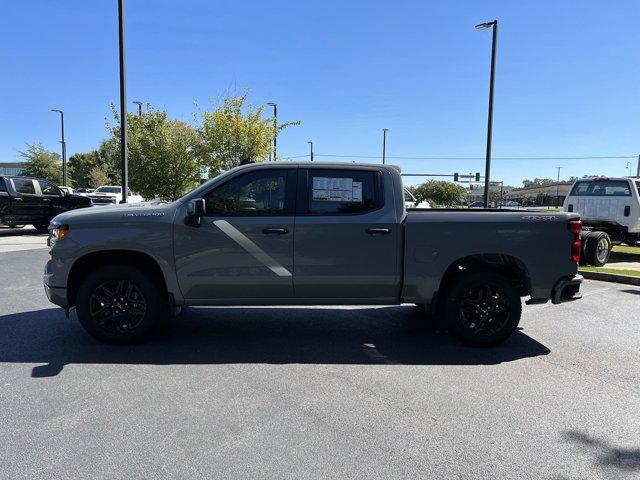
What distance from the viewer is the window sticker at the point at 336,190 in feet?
16.7

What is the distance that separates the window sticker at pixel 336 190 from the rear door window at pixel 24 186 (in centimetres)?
1650

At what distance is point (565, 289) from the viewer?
5215 mm

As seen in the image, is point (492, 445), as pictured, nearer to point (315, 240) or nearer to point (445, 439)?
point (445, 439)

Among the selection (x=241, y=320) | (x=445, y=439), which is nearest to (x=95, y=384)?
(x=241, y=320)

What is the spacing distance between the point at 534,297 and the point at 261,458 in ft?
11.6

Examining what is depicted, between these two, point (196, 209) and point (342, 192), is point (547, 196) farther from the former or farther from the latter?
point (196, 209)

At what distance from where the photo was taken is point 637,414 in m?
3.74

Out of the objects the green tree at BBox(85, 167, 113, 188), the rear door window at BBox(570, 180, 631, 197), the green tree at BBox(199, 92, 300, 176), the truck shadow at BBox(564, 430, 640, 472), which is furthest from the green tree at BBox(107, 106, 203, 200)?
the green tree at BBox(85, 167, 113, 188)

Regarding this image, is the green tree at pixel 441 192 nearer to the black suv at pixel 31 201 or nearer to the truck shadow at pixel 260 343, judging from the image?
the black suv at pixel 31 201

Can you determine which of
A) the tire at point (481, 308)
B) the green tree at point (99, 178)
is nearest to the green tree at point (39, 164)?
the green tree at point (99, 178)

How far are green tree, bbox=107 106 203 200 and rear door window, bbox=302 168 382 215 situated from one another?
17.1 meters

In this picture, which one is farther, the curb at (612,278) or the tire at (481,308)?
the curb at (612,278)

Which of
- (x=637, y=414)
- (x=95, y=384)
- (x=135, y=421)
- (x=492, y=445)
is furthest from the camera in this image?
(x=95, y=384)

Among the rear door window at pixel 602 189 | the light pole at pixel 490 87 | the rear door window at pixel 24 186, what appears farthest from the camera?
the rear door window at pixel 24 186
